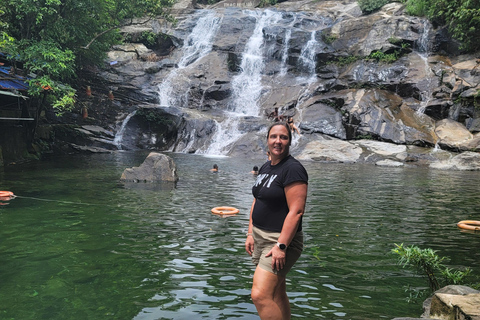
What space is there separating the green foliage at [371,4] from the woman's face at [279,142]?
125 ft

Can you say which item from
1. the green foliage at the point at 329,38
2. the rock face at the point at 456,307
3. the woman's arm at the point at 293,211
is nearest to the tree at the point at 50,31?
the woman's arm at the point at 293,211

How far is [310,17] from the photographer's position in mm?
39156

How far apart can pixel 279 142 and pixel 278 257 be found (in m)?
0.99

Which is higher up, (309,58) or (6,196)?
(309,58)

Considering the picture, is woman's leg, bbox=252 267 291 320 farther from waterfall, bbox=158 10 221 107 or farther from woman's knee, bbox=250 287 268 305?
waterfall, bbox=158 10 221 107

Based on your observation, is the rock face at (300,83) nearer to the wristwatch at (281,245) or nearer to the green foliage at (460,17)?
the green foliage at (460,17)

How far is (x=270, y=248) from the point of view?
10.7 feet

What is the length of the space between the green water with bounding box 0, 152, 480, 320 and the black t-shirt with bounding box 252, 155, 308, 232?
4.15ft

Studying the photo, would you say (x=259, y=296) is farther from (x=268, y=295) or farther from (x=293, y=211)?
(x=293, y=211)

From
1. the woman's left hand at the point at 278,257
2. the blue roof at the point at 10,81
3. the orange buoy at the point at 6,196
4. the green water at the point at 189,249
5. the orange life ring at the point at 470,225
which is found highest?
the blue roof at the point at 10,81

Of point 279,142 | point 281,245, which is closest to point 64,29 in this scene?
point 279,142

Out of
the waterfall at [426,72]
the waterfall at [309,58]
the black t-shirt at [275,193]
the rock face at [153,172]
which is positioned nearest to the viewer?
the black t-shirt at [275,193]

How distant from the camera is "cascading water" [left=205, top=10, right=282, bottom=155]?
26531 mm

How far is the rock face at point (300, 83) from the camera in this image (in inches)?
969
